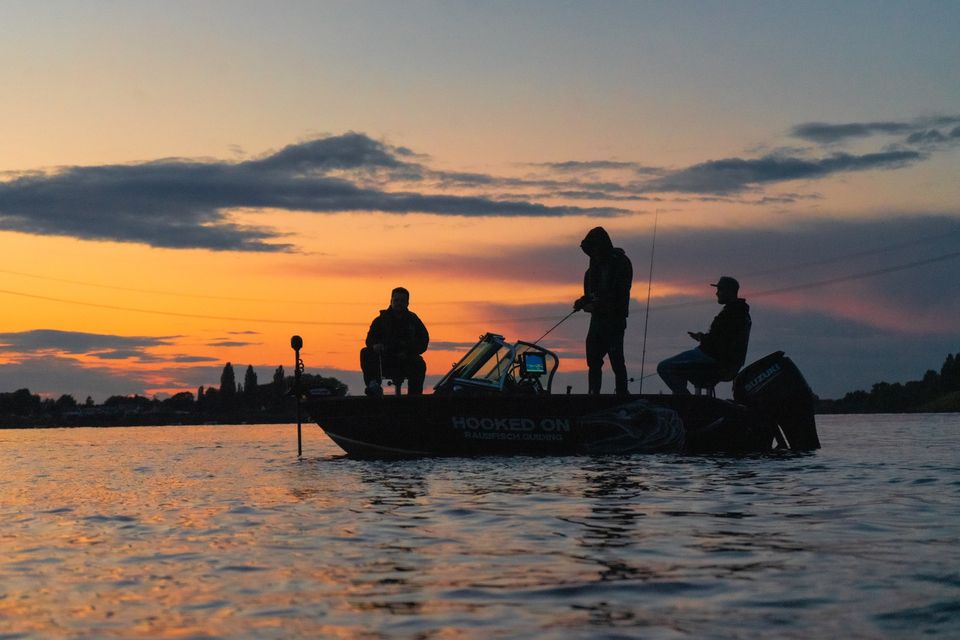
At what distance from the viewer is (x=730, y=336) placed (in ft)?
52.3

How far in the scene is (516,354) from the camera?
16359mm

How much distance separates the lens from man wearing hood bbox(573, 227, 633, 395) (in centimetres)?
1603

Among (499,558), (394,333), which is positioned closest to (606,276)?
(394,333)

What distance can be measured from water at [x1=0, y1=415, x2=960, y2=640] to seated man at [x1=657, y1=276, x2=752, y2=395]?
4.20m

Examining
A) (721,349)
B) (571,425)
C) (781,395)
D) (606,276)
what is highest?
(606,276)

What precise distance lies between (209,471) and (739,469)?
24.6 feet

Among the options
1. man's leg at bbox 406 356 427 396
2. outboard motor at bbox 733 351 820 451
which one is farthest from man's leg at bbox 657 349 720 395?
man's leg at bbox 406 356 427 396

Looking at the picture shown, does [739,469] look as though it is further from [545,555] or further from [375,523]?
[545,555]

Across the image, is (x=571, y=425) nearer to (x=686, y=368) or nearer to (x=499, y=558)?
(x=686, y=368)

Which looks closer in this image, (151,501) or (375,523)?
(375,523)

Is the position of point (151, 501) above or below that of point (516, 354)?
below

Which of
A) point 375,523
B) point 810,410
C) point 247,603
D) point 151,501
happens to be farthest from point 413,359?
point 247,603

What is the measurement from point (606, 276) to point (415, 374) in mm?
3525

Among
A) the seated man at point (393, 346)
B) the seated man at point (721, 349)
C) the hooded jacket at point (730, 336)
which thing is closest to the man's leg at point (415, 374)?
the seated man at point (393, 346)
